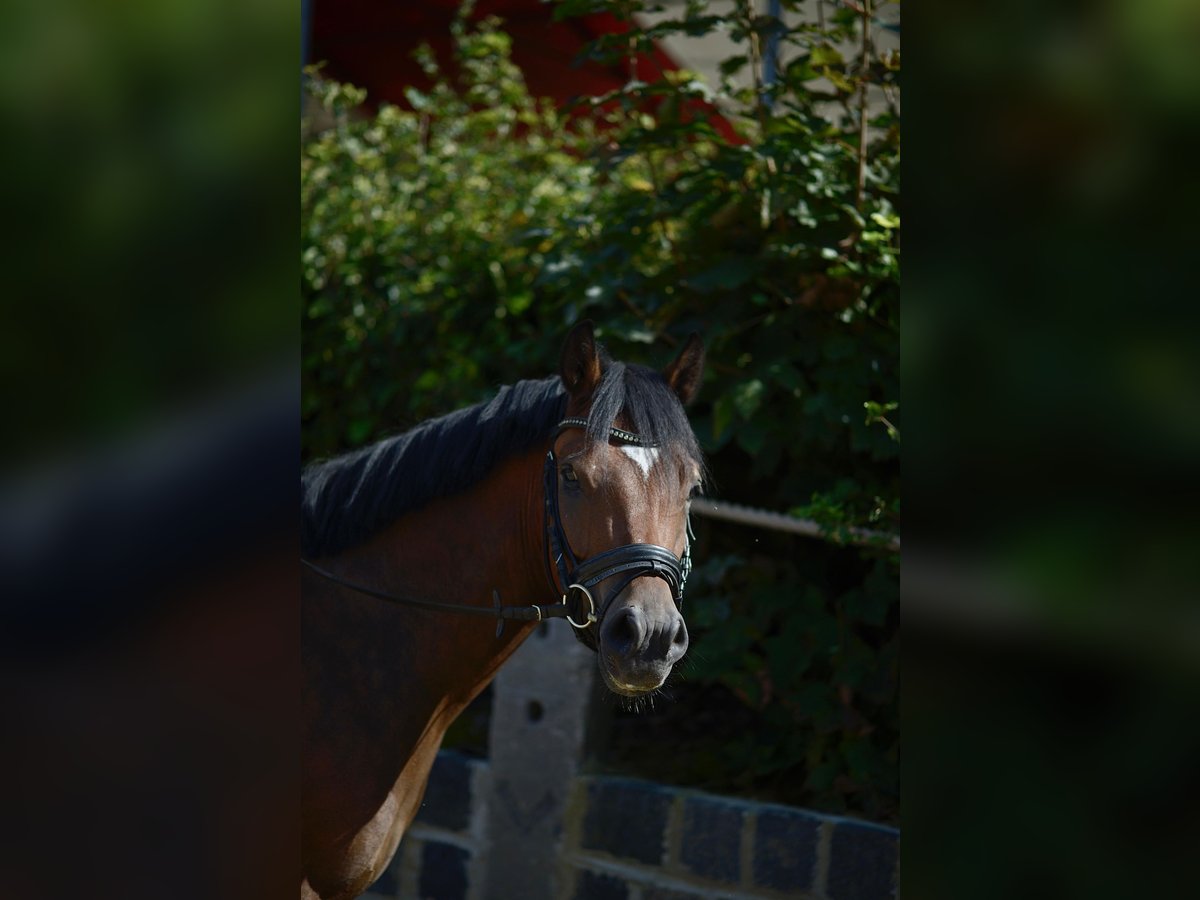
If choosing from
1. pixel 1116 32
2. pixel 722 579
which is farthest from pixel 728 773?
pixel 1116 32

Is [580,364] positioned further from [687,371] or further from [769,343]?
[769,343]

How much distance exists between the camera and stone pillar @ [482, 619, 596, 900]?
13.1 ft

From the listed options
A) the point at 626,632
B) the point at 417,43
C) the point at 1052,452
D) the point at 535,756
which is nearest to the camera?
the point at 1052,452

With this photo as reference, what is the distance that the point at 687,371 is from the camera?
2.89 meters

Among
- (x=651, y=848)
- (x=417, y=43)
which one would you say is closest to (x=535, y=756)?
(x=651, y=848)

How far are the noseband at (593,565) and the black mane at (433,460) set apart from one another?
12 centimetres

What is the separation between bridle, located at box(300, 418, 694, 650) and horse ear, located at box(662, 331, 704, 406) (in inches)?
16.5

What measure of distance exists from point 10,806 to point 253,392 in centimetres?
32

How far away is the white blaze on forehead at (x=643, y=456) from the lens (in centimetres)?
245

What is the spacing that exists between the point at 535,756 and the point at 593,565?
187 cm

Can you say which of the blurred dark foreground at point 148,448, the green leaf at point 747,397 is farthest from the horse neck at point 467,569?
the blurred dark foreground at point 148,448

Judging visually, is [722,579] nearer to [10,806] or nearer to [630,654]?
[630,654]

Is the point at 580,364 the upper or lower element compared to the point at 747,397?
upper

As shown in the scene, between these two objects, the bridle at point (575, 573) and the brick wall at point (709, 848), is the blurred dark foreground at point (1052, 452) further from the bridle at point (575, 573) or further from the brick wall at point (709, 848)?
the brick wall at point (709, 848)
